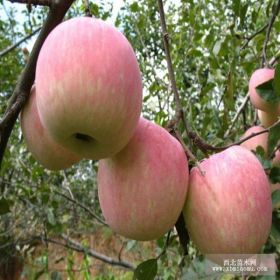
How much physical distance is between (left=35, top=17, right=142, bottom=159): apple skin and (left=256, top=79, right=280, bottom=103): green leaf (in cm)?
37

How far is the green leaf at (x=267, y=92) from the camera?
82cm

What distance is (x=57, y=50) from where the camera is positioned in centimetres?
52

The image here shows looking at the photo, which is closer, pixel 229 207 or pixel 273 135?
pixel 229 207

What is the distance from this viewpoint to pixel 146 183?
0.57m

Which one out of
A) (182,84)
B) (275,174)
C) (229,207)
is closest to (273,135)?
(275,174)

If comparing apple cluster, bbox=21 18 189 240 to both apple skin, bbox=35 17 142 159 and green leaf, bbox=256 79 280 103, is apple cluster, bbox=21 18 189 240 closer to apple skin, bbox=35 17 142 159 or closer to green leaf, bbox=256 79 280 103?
apple skin, bbox=35 17 142 159

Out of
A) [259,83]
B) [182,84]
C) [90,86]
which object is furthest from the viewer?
[182,84]

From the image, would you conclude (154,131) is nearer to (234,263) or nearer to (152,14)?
(234,263)

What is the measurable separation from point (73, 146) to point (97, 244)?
356 cm

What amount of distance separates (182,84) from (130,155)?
1.06 metres

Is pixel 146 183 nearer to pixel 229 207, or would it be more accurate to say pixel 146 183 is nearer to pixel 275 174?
pixel 229 207

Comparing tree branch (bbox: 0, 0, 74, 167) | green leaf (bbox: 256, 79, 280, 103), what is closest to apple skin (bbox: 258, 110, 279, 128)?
green leaf (bbox: 256, 79, 280, 103)

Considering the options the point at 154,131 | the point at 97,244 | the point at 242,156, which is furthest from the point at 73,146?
the point at 97,244

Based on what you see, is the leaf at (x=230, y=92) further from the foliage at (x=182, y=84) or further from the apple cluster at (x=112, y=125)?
the apple cluster at (x=112, y=125)
